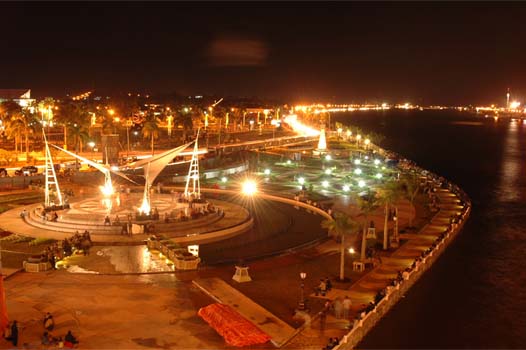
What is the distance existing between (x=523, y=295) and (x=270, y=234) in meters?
15.8

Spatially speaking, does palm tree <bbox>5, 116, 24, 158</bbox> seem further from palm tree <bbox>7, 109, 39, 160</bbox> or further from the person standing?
the person standing

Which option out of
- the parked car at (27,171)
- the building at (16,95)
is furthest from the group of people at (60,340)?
the building at (16,95)

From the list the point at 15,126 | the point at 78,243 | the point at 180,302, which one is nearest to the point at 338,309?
the point at 180,302

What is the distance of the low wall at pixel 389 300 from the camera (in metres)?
22.4

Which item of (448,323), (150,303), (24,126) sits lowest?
(448,323)

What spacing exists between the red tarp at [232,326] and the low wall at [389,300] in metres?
3.02

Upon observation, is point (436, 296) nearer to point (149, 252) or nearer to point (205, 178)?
point (149, 252)

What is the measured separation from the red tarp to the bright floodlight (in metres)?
31.6

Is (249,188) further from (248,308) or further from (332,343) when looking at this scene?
(332,343)

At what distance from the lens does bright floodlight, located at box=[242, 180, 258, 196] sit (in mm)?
54438

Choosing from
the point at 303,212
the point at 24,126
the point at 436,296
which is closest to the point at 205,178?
the point at 303,212

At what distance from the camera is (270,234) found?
38344 millimetres

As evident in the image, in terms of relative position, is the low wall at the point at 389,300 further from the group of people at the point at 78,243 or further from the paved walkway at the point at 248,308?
the group of people at the point at 78,243

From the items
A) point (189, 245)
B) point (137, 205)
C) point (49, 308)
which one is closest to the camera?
point (49, 308)
